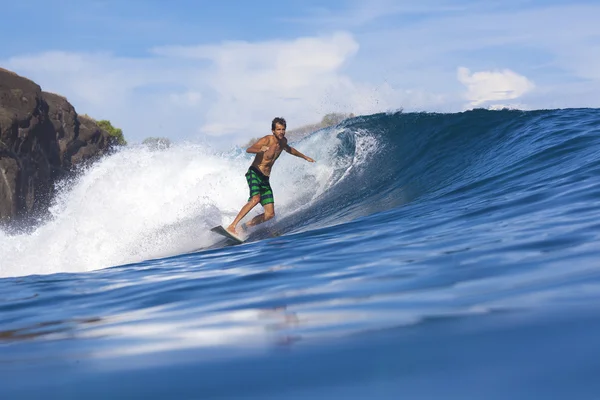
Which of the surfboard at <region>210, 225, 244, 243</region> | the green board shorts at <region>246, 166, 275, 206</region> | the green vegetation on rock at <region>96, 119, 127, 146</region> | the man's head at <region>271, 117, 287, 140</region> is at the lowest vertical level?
the surfboard at <region>210, 225, 244, 243</region>

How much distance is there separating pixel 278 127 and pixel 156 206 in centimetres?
341

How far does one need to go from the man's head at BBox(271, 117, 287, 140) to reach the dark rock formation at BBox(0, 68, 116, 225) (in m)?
10.3

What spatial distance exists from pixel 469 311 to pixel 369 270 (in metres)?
1.51

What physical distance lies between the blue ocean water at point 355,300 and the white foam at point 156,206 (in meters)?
0.07

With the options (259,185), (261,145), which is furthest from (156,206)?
(261,145)

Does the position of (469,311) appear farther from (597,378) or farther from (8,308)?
(8,308)

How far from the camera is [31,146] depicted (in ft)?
61.0

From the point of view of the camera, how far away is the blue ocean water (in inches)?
67.2

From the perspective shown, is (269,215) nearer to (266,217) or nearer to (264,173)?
(266,217)

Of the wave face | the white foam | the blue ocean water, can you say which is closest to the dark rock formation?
the white foam

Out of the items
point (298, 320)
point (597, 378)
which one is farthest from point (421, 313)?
point (597, 378)

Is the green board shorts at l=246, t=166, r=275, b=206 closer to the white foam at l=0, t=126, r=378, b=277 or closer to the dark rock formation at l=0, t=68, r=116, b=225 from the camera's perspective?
the white foam at l=0, t=126, r=378, b=277

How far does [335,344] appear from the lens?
2.04 metres

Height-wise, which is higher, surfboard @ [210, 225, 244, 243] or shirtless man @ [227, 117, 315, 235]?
shirtless man @ [227, 117, 315, 235]
